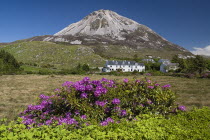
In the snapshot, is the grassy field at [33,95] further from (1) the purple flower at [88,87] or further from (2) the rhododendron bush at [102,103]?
(1) the purple flower at [88,87]

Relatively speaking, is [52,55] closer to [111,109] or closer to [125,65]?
[125,65]

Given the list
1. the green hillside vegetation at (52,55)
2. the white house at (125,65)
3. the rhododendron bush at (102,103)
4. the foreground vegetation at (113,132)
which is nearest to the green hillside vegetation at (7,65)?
the green hillside vegetation at (52,55)

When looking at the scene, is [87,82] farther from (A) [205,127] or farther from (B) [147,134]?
(A) [205,127]

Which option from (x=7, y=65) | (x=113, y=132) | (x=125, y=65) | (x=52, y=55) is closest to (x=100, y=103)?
(x=113, y=132)

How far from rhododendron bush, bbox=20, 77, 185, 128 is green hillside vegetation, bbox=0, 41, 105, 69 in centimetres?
9904

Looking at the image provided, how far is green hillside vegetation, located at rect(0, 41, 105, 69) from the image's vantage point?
112 metres

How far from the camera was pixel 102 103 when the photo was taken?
27.1ft

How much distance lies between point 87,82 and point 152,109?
3.80 metres

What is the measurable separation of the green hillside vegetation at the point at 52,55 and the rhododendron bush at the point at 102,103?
99.0 metres

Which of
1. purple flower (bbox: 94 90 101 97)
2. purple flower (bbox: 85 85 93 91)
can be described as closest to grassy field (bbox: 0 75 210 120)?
purple flower (bbox: 85 85 93 91)

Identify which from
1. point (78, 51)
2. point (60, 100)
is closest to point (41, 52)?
point (78, 51)

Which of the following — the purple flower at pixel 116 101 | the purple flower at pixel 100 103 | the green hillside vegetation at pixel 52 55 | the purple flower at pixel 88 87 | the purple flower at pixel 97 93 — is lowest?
the purple flower at pixel 100 103

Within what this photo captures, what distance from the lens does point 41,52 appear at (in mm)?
131125

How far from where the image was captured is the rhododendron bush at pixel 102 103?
26.8ft
